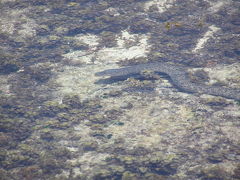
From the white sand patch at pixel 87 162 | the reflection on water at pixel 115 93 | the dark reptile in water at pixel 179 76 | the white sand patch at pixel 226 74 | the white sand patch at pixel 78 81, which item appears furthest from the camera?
the white sand patch at pixel 226 74

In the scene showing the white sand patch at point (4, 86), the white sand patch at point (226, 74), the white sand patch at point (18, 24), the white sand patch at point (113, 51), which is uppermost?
the white sand patch at point (18, 24)

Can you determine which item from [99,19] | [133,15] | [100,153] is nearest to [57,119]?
[100,153]

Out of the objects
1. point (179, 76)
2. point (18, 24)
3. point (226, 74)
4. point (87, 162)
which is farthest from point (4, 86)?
point (226, 74)

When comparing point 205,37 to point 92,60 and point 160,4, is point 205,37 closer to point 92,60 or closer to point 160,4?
point 160,4

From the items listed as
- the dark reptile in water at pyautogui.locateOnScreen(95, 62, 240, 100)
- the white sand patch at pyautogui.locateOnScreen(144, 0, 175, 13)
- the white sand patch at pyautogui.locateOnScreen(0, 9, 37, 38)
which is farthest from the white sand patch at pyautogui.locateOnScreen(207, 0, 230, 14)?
the white sand patch at pyautogui.locateOnScreen(0, 9, 37, 38)

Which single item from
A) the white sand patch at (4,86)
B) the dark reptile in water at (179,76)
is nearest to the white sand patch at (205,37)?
the dark reptile in water at (179,76)

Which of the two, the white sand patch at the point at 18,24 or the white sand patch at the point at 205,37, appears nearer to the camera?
the white sand patch at the point at 205,37

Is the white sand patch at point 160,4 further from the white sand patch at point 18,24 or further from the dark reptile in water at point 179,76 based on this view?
the white sand patch at point 18,24

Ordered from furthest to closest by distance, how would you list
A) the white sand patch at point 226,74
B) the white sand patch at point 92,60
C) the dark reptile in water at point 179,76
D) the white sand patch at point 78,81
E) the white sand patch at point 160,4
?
the white sand patch at point 160,4, the white sand patch at point 92,60, the white sand patch at point 226,74, the white sand patch at point 78,81, the dark reptile in water at point 179,76

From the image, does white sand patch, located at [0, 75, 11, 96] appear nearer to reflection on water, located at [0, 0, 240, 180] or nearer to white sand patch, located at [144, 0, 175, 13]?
reflection on water, located at [0, 0, 240, 180]
